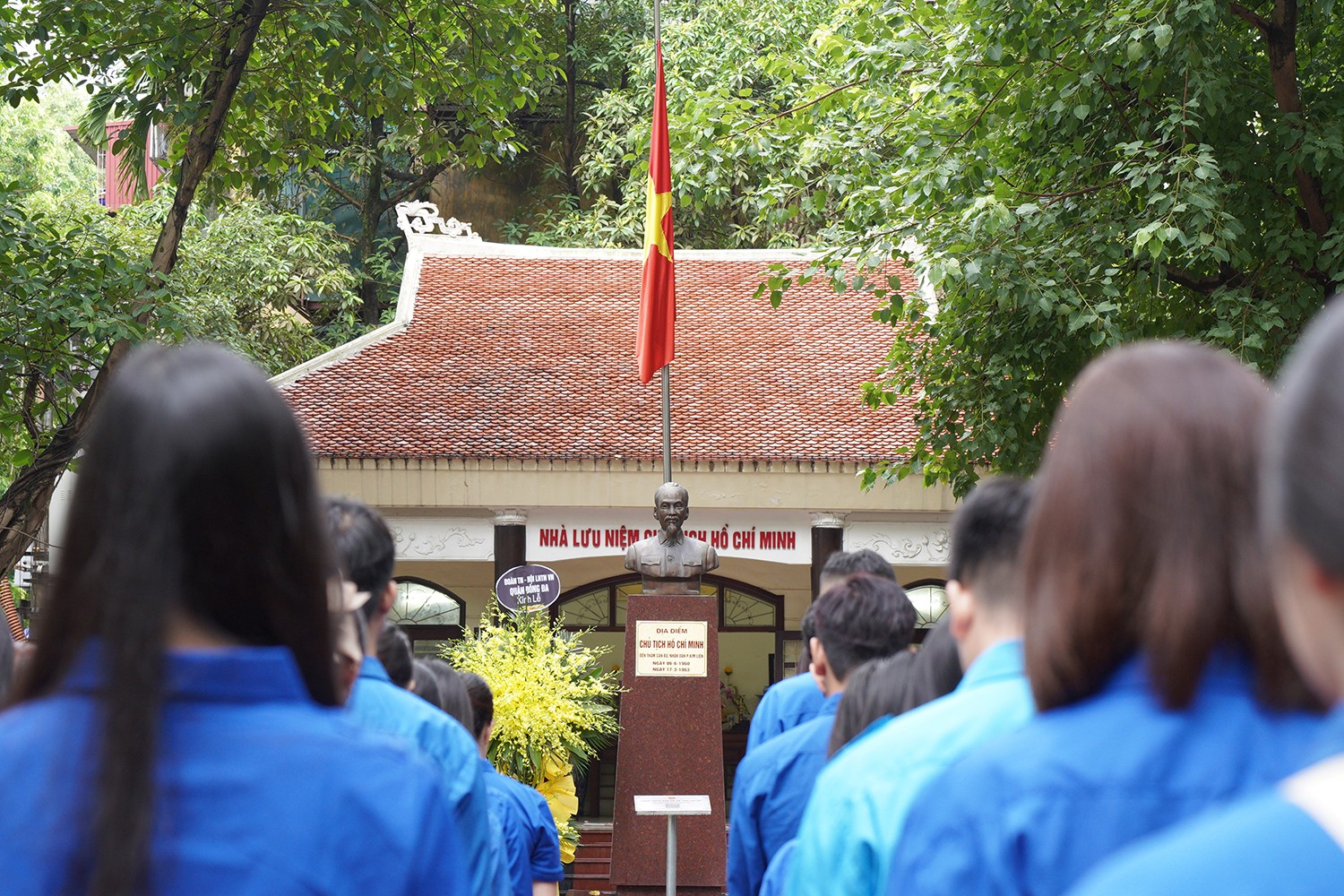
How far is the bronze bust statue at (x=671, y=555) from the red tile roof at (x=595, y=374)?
466 cm

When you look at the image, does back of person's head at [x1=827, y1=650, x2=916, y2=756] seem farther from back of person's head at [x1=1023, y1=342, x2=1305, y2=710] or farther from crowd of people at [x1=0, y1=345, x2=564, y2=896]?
crowd of people at [x1=0, y1=345, x2=564, y2=896]

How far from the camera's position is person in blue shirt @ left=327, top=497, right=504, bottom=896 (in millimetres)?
2137

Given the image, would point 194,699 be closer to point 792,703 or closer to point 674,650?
point 792,703

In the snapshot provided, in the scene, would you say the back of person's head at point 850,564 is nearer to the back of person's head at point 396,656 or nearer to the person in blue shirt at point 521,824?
the person in blue shirt at point 521,824

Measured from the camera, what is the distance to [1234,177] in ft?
→ 26.1

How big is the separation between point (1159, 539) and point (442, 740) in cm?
134

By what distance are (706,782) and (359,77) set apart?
5.37 meters

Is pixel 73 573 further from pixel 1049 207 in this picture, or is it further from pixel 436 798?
pixel 1049 207

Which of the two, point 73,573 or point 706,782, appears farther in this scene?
point 706,782

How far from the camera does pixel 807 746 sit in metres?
3.37

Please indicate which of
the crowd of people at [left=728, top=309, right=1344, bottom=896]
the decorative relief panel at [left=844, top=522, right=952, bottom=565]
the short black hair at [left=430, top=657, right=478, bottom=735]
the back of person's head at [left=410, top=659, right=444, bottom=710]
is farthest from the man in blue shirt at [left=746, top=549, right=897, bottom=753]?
the decorative relief panel at [left=844, top=522, right=952, bottom=565]

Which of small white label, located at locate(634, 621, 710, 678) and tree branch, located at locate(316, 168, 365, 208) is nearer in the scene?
small white label, located at locate(634, 621, 710, 678)

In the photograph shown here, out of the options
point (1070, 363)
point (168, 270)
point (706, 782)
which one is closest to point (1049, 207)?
point (1070, 363)

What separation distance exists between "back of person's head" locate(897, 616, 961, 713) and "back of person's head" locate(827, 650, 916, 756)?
0.01 meters
